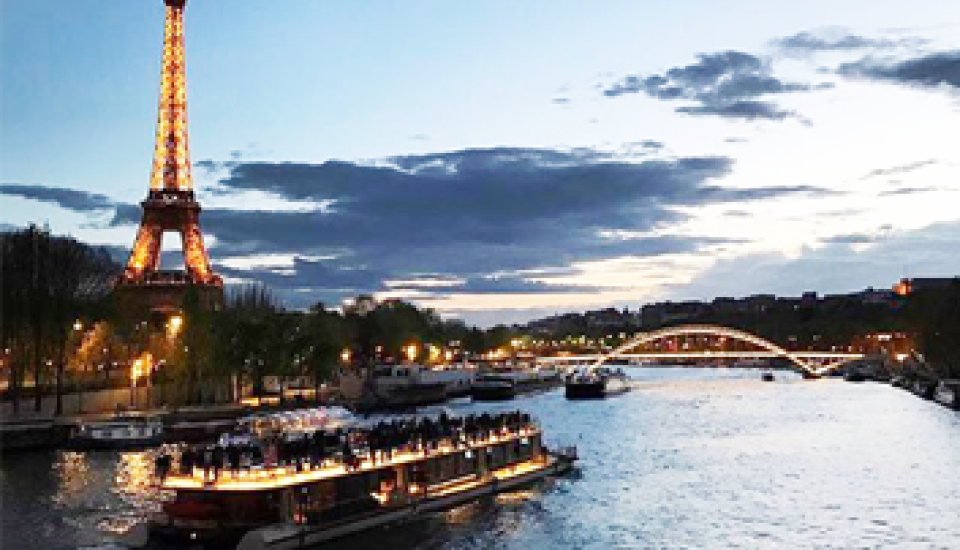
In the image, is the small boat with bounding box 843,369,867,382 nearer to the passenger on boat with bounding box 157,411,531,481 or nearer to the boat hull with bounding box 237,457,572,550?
the boat hull with bounding box 237,457,572,550

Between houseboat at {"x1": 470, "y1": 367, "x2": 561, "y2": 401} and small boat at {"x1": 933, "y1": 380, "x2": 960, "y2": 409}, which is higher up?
houseboat at {"x1": 470, "y1": 367, "x2": 561, "y2": 401}

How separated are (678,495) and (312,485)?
14.5m

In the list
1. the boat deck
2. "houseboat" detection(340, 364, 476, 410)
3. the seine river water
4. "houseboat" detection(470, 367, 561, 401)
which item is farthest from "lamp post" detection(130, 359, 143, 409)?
the boat deck

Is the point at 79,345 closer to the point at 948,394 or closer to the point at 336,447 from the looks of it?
the point at 336,447

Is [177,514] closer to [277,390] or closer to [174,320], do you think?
[174,320]

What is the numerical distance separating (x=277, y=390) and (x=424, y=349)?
39.4m

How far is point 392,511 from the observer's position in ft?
92.7

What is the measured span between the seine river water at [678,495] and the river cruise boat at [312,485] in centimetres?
68

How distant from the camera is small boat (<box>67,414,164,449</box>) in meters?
43.1

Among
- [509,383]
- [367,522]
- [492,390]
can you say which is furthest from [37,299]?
[509,383]

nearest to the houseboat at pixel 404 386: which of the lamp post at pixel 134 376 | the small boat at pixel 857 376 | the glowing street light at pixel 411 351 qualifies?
the glowing street light at pixel 411 351

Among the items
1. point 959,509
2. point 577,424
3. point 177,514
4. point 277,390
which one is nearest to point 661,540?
point 959,509

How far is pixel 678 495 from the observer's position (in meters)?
36.0

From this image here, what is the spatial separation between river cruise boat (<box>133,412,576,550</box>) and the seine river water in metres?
0.68
